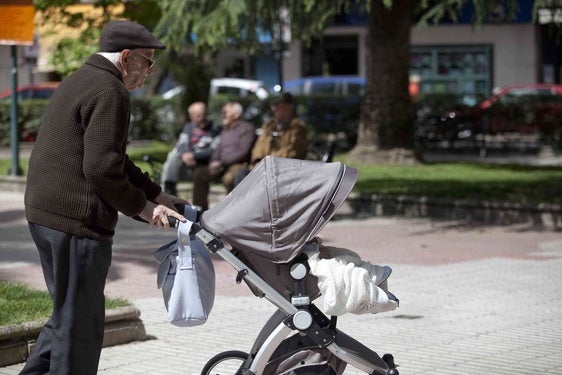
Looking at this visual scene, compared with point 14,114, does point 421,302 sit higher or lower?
lower

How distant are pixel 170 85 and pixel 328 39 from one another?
631cm

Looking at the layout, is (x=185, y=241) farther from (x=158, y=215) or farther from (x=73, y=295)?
(x=73, y=295)

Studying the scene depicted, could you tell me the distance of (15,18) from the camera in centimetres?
1376

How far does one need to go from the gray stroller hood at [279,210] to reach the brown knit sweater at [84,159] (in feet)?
1.60

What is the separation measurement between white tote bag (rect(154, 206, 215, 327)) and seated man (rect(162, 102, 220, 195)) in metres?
9.29

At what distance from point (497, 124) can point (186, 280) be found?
20.9 meters

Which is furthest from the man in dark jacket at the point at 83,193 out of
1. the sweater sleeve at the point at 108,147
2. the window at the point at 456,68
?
the window at the point at 456,68

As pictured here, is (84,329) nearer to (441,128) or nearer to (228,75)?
(441,128)

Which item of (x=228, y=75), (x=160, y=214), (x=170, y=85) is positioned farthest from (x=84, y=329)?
(x=228, y=75)

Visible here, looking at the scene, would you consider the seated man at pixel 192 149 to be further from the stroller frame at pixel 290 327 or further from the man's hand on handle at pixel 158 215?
the man's hand on handle at pixel 158 215

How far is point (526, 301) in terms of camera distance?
9.42 m

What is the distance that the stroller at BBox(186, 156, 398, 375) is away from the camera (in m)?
5.44

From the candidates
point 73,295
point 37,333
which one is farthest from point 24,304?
point 73,295

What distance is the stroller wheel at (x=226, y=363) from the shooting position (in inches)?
239
